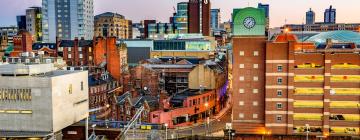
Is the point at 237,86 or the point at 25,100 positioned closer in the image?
the point at 25,100

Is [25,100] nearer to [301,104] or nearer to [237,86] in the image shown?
[237,86]

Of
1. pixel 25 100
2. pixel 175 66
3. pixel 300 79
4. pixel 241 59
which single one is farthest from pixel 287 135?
pixel 175 66

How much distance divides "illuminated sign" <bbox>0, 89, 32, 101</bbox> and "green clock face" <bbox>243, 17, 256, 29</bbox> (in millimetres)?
45920

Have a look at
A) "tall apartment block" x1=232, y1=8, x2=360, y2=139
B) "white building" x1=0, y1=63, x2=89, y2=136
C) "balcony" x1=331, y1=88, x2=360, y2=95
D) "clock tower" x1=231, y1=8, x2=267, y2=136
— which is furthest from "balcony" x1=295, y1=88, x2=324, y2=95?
"white building" x1=0, y1=63, x2=89, y2=136

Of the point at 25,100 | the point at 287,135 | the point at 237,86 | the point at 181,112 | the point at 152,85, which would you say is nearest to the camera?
the point at 25,100

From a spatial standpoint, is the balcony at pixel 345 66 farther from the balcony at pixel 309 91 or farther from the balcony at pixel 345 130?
the balcony at pixel 345 130

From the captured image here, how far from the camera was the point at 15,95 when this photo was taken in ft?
208

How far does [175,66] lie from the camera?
13412 centimetres

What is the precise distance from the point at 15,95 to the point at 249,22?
159ft

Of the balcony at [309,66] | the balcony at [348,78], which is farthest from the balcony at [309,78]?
the balcony at [348,78]

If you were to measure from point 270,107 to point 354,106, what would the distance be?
16410mm

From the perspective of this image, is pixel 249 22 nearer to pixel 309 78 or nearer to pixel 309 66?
pixel 309 66

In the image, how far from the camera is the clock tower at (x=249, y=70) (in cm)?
8799

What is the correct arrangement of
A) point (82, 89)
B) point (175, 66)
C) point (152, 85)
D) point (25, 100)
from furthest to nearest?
point (175, 66)
point (152, 85)
point (82, 89)
point (25, 100)
